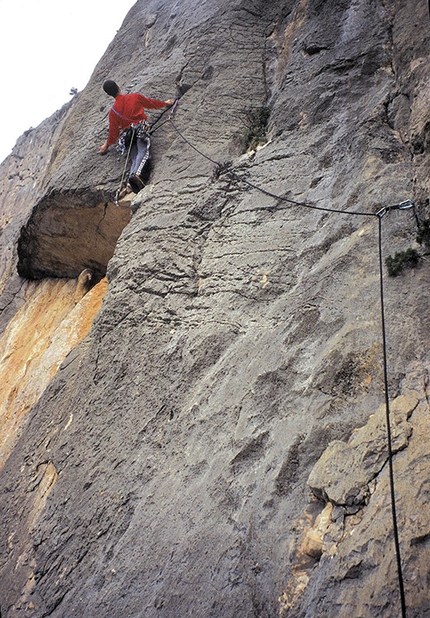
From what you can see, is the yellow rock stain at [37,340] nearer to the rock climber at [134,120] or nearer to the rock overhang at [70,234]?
the rock overhang at [70,234]

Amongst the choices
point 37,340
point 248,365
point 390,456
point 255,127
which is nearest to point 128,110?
point 255,127

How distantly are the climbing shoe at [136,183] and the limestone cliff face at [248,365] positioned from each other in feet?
0.88

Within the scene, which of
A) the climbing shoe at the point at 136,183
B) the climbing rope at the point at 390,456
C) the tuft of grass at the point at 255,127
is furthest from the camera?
the climbing shoe at the point at 136,183

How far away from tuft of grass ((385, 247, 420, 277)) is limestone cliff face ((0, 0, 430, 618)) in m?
0.07

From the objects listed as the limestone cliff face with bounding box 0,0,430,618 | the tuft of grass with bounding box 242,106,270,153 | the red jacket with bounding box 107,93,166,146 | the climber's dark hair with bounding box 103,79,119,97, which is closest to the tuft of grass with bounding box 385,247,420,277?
the limestone cliff face with bounding box 0,0,430,618

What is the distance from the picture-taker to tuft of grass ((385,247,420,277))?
A: 417 centimetres

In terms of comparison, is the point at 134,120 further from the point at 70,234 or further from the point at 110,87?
the point at 70,234

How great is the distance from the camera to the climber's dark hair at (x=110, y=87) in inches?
316

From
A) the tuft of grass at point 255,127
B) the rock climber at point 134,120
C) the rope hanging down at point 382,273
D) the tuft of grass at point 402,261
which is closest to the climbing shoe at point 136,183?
the rock climber at point 134,120

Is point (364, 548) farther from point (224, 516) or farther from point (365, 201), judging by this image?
point (365, 201)

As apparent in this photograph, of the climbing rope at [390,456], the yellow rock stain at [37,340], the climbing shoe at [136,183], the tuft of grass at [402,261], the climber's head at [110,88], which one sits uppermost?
the climber's head at [110,88]

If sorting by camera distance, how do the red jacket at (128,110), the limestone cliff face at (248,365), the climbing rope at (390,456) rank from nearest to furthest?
1. the climbing rope at (390,456)
2. the limestone cliff face at (248,365)
3. the red jacket at (128,110)

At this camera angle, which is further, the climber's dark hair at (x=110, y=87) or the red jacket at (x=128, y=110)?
the climber's dark hair at (x=110, y=87)

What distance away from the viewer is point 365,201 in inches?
191
